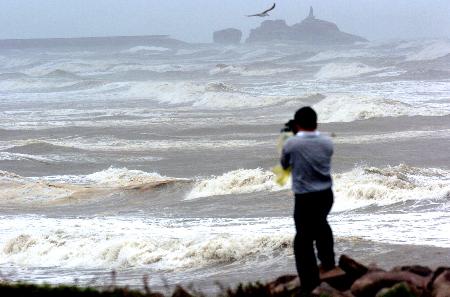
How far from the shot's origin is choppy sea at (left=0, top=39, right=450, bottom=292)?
39.7 feet

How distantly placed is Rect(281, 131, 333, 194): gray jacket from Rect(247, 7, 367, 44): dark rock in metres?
123

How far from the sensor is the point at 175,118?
127 feet

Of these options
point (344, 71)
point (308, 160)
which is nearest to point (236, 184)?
point (308, 160)

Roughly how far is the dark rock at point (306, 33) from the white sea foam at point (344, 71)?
5931 cm

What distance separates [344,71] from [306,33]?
63.4 m

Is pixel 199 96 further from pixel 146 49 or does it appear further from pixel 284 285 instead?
pixel 146 49

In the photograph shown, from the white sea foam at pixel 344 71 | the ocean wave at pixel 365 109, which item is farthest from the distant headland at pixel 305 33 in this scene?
the ocean wave at pixel 365 109

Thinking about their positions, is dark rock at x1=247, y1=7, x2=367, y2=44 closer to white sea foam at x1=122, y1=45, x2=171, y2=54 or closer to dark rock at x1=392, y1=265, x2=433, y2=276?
white sea foam at x1=122, y1=45, x2=171, y2=54

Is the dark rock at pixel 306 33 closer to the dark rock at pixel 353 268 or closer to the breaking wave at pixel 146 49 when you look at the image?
the breaking wave at pixel 146 49

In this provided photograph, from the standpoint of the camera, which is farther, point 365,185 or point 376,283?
point 365,185

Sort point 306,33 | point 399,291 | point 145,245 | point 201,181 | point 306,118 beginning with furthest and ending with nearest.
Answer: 1. point 306,33
2. point 201,181
3. point 145,245
4. point 306,118
5. point 399,291

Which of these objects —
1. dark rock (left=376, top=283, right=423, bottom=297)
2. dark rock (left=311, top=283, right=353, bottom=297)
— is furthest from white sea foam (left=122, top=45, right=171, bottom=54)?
Answer: dark rock (left=376, top=283, right=423, bottom=297)

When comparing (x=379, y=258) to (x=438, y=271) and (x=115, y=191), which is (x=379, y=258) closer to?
(x=438, y=271)

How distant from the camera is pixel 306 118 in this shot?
659 cm
